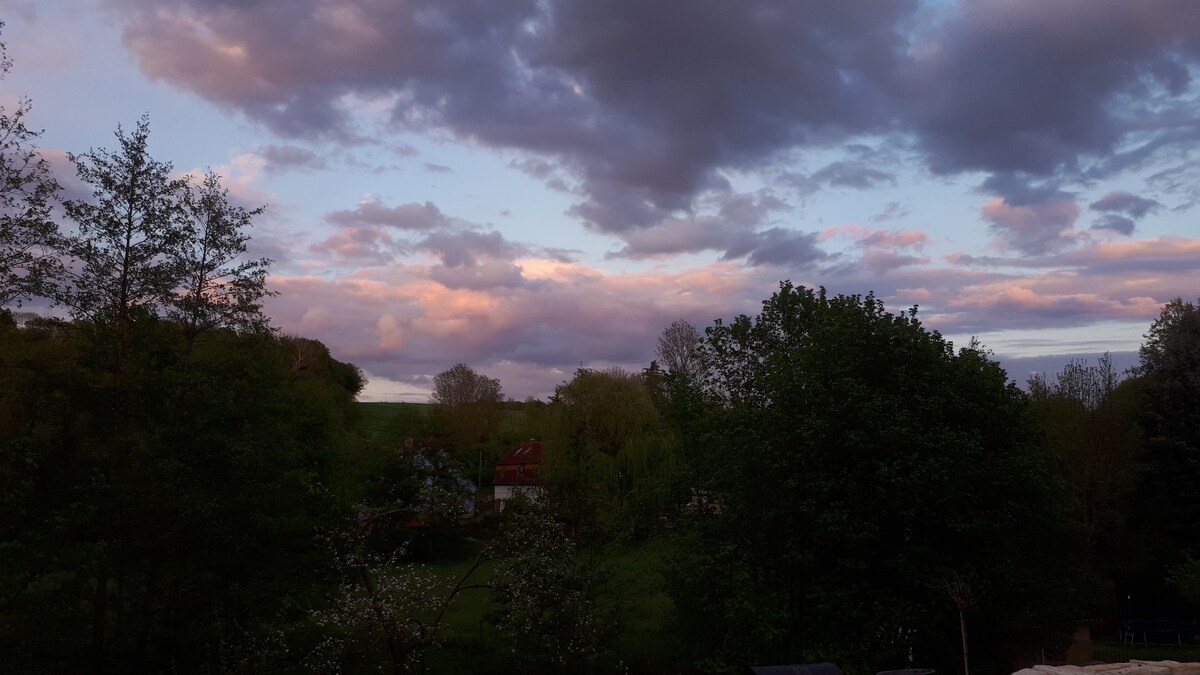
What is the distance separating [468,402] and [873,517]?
2857 inches

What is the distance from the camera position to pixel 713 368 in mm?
25750

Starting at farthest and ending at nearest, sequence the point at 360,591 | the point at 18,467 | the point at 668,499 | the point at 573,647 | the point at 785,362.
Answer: the point at 668,499 < the point at 785,362 < the point at 573,647 < the point at 360,591 < the point at 18,467

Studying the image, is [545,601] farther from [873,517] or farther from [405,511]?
[873,517]

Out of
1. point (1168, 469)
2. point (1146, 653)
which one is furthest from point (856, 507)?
point (1168, 469)

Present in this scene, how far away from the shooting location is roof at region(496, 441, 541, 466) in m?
65.8

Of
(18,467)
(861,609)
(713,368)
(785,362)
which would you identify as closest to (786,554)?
(861,609)

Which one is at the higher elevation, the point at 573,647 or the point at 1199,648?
the point at 573,647

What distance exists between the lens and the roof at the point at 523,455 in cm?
6575

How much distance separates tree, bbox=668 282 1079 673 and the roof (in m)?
45.0

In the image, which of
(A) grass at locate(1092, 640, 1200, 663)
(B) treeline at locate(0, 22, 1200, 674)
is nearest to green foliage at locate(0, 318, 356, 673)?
(B) treeline at locate(0, 22, 1200, 674)

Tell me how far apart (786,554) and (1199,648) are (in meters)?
17.6

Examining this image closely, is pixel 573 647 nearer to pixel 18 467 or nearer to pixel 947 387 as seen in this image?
pixel 947 387

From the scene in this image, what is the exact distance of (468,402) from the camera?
88312mm

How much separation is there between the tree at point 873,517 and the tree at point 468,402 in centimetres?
5432
